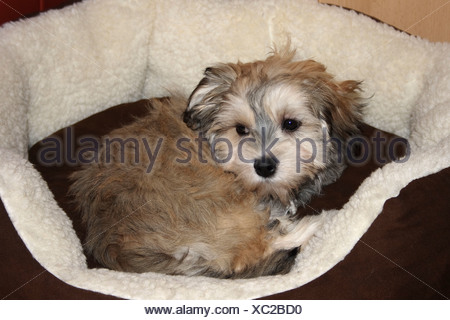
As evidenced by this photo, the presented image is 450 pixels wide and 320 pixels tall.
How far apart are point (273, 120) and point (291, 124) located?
0.10 m

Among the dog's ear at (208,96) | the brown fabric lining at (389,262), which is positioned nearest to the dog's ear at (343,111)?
the dog's ear at (208,96)

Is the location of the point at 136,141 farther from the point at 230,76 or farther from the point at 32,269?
the point at 32,269

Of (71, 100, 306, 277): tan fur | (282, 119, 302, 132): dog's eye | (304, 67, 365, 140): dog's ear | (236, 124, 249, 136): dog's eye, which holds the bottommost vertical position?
(71, 100, 306, 277): tan fur

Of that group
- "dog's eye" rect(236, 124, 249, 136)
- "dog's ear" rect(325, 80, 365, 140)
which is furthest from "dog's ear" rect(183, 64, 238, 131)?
"dog's ear" rect(325, 80, 365, 140)

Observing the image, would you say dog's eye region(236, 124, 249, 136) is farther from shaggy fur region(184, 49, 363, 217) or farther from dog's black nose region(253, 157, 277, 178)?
dog's black nose region(253, 157, 277, 178)

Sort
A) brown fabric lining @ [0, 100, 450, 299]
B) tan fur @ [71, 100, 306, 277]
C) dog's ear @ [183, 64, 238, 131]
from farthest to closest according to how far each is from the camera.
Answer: dog's ear @ [183, 64, 238, 131] < tan fur @ [71, 100, 306, 277] < brown fabric lining @ [0, 100, 450, 299]

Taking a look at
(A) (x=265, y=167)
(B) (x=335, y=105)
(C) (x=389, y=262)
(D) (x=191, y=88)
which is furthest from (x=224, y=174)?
(D) (x=191, y=88)

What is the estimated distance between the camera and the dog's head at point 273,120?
289 cm

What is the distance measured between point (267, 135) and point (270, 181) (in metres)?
0.25

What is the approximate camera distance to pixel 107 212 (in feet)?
8.79

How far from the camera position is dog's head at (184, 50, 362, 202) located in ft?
9.48

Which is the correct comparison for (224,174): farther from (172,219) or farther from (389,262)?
(389,262)

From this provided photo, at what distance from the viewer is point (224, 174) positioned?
295 centimetres

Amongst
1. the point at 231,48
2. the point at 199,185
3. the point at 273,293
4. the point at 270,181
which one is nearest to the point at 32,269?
the point at 199,185
